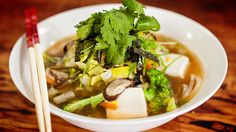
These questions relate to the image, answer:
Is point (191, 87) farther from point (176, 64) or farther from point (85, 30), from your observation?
point (85, 30)

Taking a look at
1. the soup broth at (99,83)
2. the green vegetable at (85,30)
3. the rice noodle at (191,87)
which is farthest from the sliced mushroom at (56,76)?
the rice noodle at (191,87)

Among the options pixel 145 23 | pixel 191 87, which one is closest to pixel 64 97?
pixel 145 23

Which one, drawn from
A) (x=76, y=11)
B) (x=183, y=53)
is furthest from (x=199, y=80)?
(x=76, y=11)

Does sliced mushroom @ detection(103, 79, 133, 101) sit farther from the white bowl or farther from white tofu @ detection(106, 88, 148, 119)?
the white bowl

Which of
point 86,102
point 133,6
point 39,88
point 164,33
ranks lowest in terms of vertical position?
point 86,102

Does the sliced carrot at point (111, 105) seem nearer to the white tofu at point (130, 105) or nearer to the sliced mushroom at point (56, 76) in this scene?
the white tofu at point (130, 105)

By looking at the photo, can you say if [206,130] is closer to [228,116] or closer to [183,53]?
[228,116]

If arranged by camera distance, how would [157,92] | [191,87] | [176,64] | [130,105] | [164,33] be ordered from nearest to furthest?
1. [130,105]
2. [157,92]
3. [191,87]
4. [176,64]
5. [164,33]
